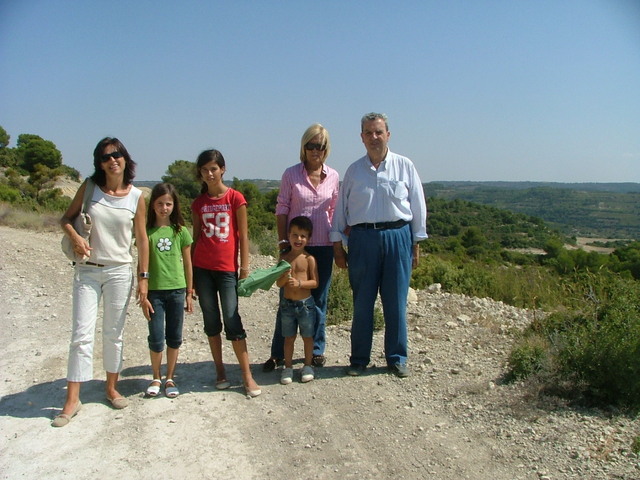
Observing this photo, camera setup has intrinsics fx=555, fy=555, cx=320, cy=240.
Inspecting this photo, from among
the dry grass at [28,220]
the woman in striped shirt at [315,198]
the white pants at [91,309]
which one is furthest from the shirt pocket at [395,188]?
the dry grass at [28,220]

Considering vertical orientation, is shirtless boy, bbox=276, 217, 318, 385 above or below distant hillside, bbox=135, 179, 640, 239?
above

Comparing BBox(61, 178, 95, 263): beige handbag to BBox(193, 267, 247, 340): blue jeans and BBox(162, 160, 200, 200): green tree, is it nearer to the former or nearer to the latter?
BBox(193, 267, 247, 340): blue jeans

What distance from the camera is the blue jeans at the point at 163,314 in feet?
13.6

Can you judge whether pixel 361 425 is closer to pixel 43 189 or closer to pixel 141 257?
pixel 141 257

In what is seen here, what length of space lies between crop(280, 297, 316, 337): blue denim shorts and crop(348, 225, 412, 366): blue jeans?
0.43m

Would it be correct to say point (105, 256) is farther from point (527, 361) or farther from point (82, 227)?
point (527, 361)

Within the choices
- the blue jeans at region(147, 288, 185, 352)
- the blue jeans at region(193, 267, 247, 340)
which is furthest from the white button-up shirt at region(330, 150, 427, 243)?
the blue jeans at region(147, 288, 185, 352)

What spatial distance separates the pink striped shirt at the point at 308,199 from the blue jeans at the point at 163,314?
1074 mm

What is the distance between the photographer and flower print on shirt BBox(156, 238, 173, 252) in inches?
163

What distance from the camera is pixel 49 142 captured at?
30.9 metres

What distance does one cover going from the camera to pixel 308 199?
14.7ft

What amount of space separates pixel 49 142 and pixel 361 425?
105ft

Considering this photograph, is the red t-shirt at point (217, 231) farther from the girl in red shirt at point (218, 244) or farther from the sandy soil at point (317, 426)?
the sandy soil at point (317, 426)

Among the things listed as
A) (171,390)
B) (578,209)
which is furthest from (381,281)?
(578,209)
